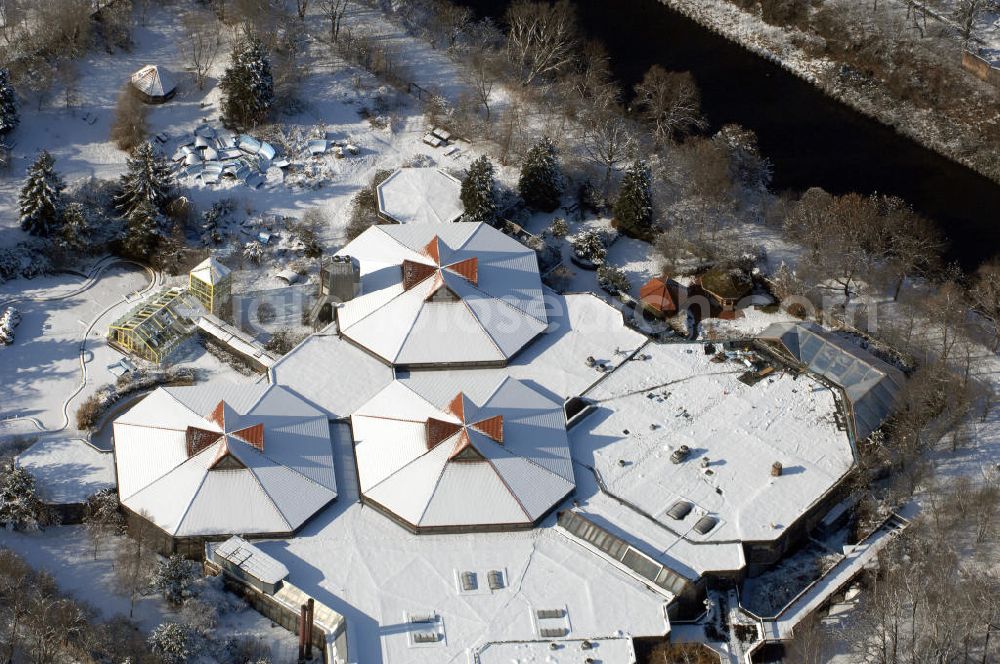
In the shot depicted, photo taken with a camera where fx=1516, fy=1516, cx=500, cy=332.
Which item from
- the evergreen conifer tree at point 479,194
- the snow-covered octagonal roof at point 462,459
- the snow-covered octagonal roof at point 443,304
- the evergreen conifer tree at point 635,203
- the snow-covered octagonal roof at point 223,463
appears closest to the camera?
the snow-covered octagonal roof at point 223,463

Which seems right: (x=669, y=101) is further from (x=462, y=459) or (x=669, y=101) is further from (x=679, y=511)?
(x=462, y=459)

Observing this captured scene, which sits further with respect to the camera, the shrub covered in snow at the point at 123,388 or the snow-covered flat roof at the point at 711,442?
the shrub covered in snow at the point at 123,388

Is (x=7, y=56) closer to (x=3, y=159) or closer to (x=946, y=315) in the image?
(x=3, y=159)

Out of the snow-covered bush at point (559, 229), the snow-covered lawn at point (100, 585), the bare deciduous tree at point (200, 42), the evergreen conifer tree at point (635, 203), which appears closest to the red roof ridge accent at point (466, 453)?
the snow-covered lawn at point (100, 585)

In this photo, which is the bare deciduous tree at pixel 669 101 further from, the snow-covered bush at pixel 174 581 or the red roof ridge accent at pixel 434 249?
the snow-covered bush at pixel 174 581

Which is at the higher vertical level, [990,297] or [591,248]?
[990,297]

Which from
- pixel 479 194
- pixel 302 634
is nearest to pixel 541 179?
pixel 479 194
